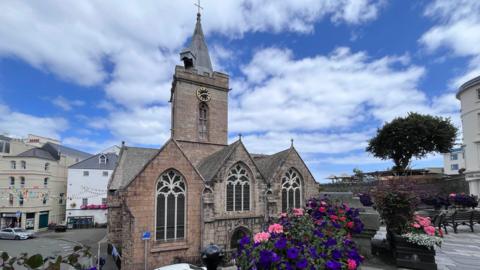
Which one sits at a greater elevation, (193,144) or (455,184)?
(193,144)

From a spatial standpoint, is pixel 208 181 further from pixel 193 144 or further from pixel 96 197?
pixel 96 197

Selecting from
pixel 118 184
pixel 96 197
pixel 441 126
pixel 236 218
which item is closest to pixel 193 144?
pixel 118 184

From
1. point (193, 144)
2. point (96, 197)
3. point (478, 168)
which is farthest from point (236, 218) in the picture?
point (96, 197)

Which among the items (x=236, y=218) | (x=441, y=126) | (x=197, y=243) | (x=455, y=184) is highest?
(x=441, y=126)

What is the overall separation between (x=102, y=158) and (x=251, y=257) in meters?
46.4

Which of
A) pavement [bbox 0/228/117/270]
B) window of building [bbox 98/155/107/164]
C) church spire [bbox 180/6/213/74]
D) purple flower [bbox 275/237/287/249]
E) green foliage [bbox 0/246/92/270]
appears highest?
church spire [bbox 180/6/213/74]

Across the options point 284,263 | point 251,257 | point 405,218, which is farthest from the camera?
point 405,218

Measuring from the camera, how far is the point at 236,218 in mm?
18969

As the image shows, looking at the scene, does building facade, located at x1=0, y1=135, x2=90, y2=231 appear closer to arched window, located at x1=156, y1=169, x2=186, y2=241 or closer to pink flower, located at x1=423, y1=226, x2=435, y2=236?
arched window, located at x1=156, y1=169, x2=186, y2=241

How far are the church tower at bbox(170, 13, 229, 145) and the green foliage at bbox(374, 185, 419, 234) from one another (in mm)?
20196

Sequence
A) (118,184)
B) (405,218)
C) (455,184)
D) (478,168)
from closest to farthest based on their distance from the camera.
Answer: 1. (405,218)
2. (118,184)
3. (478,168)
4. (455,184)

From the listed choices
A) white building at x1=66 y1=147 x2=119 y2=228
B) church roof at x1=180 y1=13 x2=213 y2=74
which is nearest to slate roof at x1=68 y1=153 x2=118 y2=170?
white building at x1=66 y1=147 x2=119 y2=228

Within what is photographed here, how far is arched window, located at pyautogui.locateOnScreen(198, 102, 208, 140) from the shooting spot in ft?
84.7

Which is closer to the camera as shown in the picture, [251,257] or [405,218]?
[251,257]
